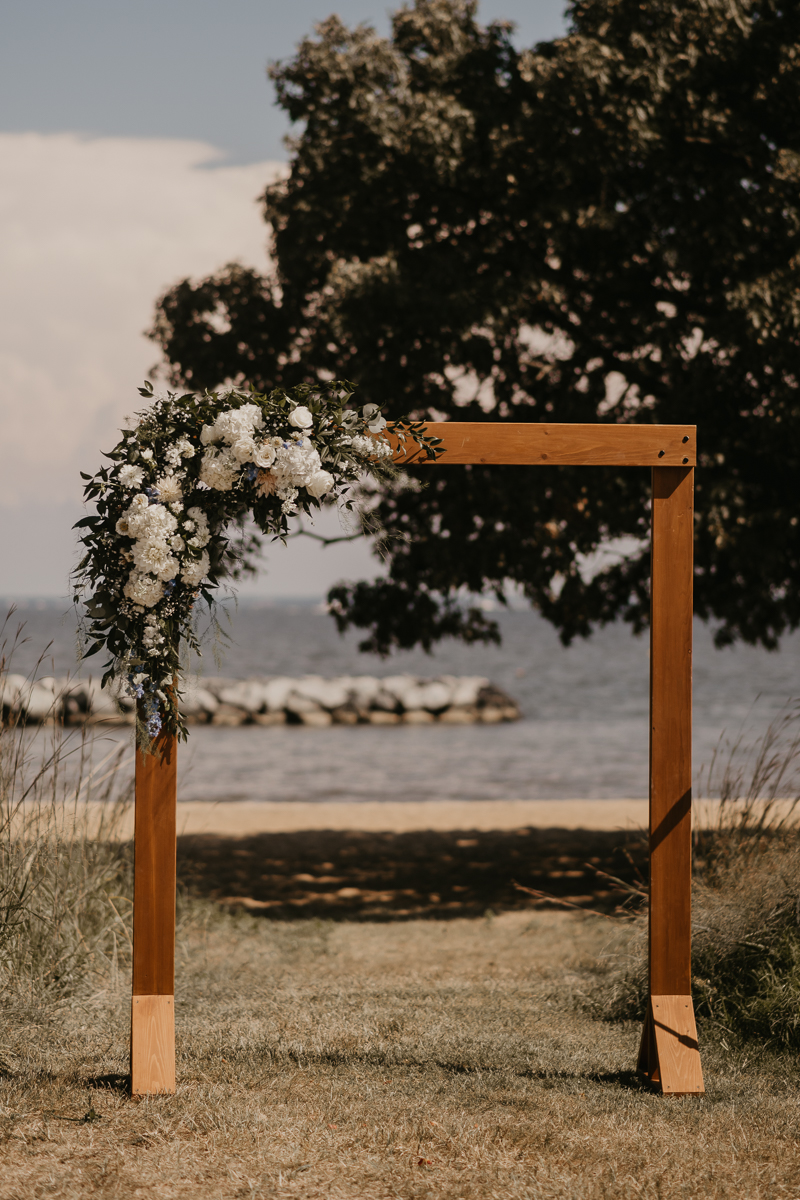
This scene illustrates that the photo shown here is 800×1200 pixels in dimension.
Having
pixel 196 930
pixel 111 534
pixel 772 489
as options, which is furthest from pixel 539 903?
pixel 111 534

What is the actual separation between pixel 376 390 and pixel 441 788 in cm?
824

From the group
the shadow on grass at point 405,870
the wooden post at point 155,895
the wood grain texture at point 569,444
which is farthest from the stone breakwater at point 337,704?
the wood grain texture at point 569,444

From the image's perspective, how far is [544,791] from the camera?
13.4 metres

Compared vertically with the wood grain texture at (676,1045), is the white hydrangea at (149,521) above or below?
above

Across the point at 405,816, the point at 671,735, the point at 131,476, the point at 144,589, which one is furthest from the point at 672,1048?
the point at 405,816

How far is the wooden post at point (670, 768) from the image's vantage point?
12.4 ft

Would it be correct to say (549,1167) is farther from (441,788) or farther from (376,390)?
(441,788)

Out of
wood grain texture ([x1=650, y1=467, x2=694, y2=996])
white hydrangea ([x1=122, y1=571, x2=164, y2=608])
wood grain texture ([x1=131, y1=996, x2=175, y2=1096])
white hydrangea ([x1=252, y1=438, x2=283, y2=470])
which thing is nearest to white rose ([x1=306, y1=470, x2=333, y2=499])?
white hydrangea ([x1=252, y1=438, x2=283, y2=470])

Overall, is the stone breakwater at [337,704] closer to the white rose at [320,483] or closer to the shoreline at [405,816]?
the shoreline at [405,816]

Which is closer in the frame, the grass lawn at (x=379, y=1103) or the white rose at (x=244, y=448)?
the grass lawn at (x=379, y=1103)

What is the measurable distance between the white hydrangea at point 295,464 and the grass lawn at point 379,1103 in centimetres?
218

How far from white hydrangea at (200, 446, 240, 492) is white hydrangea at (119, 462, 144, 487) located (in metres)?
0.22

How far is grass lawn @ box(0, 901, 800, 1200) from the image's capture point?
2900mm

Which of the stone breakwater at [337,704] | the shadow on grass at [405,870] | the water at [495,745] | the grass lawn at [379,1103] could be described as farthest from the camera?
the stone breakwater at [337,704]
